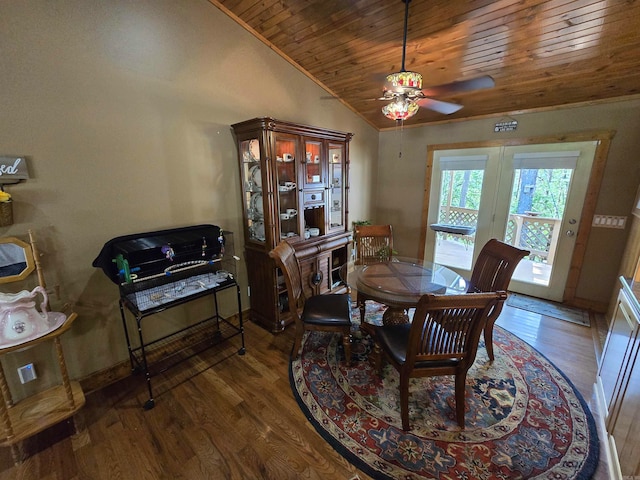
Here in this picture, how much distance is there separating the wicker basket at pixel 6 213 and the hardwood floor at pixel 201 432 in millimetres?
1342

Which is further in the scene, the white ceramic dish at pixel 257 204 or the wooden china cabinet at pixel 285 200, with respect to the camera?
the white ceramic dish at pixel 257 204

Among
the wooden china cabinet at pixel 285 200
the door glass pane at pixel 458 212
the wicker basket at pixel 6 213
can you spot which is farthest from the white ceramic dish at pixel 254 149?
the door glass pane at pixel 458 212

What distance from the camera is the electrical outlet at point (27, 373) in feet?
5.93

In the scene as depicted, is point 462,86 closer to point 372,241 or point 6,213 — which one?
Answer: point 372,241

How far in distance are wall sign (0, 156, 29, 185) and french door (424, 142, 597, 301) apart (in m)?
4.35

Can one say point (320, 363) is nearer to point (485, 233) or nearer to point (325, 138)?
point (325, 138)

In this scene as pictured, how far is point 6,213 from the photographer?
158 centimetres

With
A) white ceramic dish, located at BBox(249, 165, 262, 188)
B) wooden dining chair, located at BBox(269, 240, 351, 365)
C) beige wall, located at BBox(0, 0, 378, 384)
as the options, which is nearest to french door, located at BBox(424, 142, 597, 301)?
wooden dining chair, located at BBox(269, 240, 351, 365)

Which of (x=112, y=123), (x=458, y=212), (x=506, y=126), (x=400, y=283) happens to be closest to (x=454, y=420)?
(x=400, y=283)

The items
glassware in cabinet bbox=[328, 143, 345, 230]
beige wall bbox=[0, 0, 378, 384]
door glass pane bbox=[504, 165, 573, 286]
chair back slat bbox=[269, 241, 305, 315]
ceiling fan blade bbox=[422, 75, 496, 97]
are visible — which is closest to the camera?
beige wall bbox=[0, 0, 378, 384]

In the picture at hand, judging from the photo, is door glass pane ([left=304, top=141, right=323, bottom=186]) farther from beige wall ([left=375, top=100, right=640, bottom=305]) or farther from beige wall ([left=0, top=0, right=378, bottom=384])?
beige wall ([left=375, top=100, right=640, bottom=305])

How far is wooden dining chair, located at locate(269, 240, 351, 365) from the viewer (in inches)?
84.8

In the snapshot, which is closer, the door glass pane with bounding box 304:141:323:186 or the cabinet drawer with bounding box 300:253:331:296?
the door glass pane with bounding box 304:141:323:186

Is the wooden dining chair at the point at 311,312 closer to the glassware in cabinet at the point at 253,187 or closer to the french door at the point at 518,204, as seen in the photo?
the glassware in cabinet at the point at 253,187
